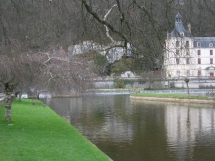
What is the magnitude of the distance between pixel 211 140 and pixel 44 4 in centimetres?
920

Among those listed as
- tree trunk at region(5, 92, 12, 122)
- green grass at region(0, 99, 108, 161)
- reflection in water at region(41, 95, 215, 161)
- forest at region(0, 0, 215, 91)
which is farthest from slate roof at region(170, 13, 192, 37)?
tree trunk at region(5, 92, 12, 122)

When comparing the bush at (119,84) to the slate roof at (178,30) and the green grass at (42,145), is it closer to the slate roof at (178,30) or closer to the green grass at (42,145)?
the green grass at (42,145)

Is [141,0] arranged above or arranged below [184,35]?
above

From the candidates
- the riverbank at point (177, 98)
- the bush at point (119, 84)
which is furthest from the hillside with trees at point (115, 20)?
the bush at point (119, 84)

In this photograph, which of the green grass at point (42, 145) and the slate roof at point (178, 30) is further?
the green grass at point (42, 145)

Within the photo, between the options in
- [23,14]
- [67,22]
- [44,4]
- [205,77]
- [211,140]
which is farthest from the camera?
[205,77]

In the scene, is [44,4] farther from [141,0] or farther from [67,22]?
[141,0]

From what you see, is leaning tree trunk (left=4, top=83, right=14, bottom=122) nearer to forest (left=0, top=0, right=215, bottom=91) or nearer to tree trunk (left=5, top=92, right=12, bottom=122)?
tree trunk (left=5, top=92, right=12, bottom=122)

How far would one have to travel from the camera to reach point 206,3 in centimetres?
423

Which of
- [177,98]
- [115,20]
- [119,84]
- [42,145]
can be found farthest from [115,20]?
[119,84]

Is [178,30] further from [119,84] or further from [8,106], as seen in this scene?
[119,84]

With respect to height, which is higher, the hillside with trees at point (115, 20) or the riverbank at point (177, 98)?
the hillside with trees at point (115, 20)

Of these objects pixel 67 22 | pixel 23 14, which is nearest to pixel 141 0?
pixel 67 22

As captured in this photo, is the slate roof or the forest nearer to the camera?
the forest
